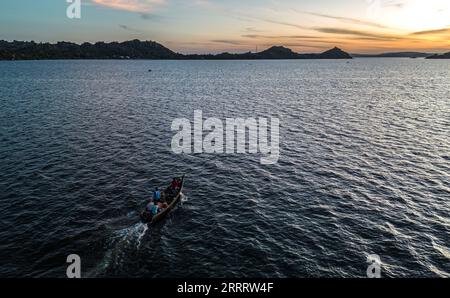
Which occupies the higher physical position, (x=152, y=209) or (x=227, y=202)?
(x=152, y=209)

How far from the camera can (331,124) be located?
87625 mm

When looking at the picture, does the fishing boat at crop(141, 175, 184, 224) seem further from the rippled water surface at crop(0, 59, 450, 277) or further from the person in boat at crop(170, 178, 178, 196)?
the rippled water surface at crop(0, 59, 450, 277)

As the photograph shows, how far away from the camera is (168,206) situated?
40.2 m

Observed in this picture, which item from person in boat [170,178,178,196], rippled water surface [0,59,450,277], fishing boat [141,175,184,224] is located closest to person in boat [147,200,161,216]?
fishing boat [141,175,184,224]

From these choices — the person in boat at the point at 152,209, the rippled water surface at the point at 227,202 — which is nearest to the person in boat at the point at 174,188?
the rippled water surface at the point at 227,202

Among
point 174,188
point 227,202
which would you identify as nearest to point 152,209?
point 174,188

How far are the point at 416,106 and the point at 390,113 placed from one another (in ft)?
67.3

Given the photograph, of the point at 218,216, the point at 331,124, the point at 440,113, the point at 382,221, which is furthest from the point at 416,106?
the point at 218,216

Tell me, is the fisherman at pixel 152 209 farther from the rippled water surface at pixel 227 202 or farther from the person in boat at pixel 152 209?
the rippled water surface at pixel 227 202

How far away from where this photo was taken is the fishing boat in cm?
3753

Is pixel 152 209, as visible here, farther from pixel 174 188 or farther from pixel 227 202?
pixel 227 202

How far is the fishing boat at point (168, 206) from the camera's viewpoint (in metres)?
37.5
